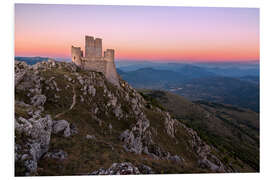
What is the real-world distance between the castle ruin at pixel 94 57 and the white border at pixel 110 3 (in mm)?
25047

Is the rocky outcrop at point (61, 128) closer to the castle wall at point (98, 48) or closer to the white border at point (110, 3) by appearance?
the white border at point (110, 3)

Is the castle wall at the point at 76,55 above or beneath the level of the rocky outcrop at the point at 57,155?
above

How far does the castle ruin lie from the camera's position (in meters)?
46.2

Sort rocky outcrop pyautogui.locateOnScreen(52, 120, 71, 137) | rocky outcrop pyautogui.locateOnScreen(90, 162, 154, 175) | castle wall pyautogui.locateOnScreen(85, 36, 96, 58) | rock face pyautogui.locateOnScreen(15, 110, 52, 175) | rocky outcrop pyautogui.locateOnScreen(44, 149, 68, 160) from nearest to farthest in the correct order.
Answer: rock face pyautogui.locateOnScreen(15, 110, 52, 175)
rocky outcrop pyautogui.locateOnScreen(90, 162, 154, 175)
rocky outcrop pyautogui.locateOnScreen(44, 149, 68, 160)
rocky outcrop pyautogui.locateOnScreen(52, 120, 71, 137)
castle wall pyautogui.locateOnScreen(85, 36, 96, 58)

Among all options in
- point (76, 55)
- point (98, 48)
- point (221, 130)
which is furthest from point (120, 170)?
point (221, 130)

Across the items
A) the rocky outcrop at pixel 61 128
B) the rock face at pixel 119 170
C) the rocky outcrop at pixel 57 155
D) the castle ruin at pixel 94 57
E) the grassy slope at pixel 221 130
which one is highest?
the castle ruin at pixel 94 57

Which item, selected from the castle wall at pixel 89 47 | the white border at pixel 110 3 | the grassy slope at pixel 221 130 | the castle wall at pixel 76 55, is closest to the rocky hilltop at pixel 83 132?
the white border at pixel 110 3

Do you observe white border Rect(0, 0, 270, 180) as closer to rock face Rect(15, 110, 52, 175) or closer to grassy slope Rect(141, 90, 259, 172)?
rock face Rect(15, 110, 52, 175)

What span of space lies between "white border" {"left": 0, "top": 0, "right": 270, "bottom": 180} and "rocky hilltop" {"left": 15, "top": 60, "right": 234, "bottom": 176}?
3.91 feet

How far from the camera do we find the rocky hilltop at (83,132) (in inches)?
650

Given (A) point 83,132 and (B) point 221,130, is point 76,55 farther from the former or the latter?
(B) point 221,130

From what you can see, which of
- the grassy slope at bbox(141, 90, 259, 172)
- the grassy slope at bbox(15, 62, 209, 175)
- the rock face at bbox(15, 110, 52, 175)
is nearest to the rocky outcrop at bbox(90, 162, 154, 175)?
the grassy slope at bbox(15, 62, 209, 175)

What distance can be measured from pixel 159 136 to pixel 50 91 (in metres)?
28.5
